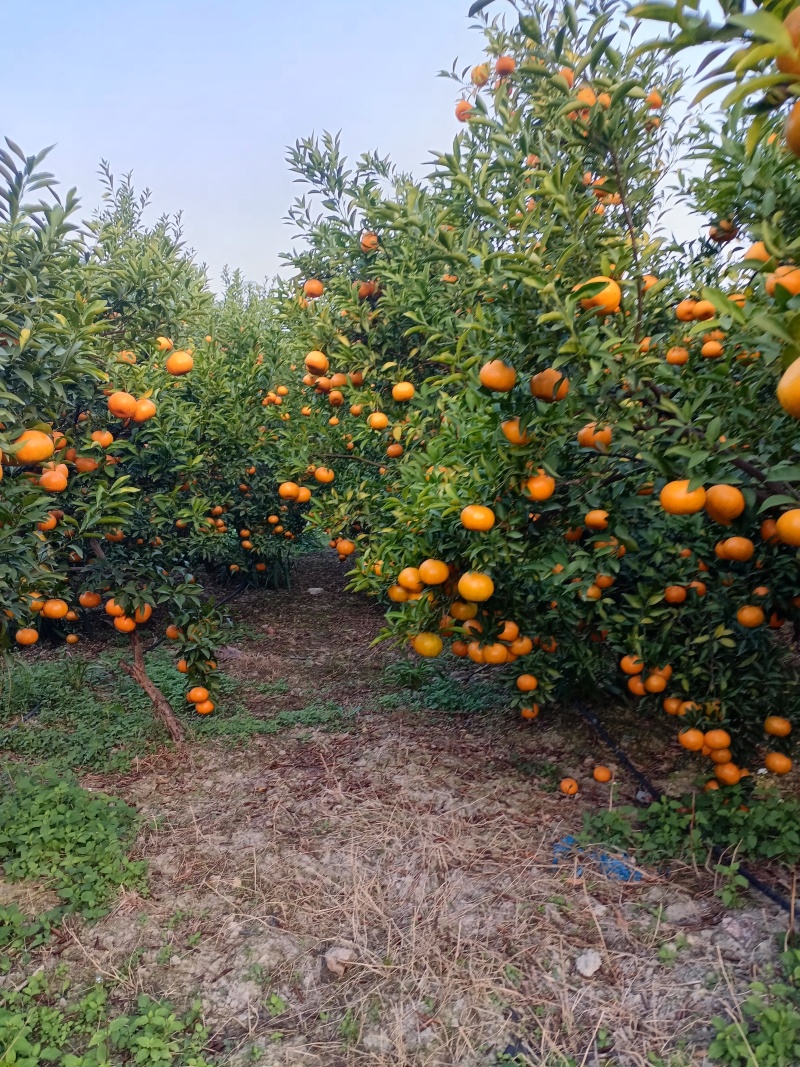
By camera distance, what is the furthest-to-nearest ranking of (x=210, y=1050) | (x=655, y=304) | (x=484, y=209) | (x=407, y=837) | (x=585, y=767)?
(x=585, y=767), (x=407, y=837), (x=655, y=304), (x=210, y=1050), (x=484, y=209)

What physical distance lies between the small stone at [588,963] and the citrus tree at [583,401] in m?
0.87

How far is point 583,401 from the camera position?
1.76 meters

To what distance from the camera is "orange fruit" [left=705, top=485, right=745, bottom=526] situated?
148cm

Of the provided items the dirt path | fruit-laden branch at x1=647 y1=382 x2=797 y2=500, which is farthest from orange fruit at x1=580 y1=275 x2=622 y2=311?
the dirt path

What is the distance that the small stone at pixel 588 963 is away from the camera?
6.81ft

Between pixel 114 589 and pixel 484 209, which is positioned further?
pixel 114 589

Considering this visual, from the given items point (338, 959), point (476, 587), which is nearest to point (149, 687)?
point (338, 959)

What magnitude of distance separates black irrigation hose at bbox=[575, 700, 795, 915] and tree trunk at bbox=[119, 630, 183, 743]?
2.20m

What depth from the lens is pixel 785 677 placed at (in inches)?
107

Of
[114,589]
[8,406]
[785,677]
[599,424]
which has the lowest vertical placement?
[785,677]

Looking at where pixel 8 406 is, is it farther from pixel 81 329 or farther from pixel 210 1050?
pixel 210 1050

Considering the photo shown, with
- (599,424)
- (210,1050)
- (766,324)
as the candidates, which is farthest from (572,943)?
(766,324)

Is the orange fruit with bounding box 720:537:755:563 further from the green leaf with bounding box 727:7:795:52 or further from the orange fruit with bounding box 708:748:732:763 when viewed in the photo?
the green leaf with bounding box 727:7:795:52

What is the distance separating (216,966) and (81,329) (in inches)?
85.9
